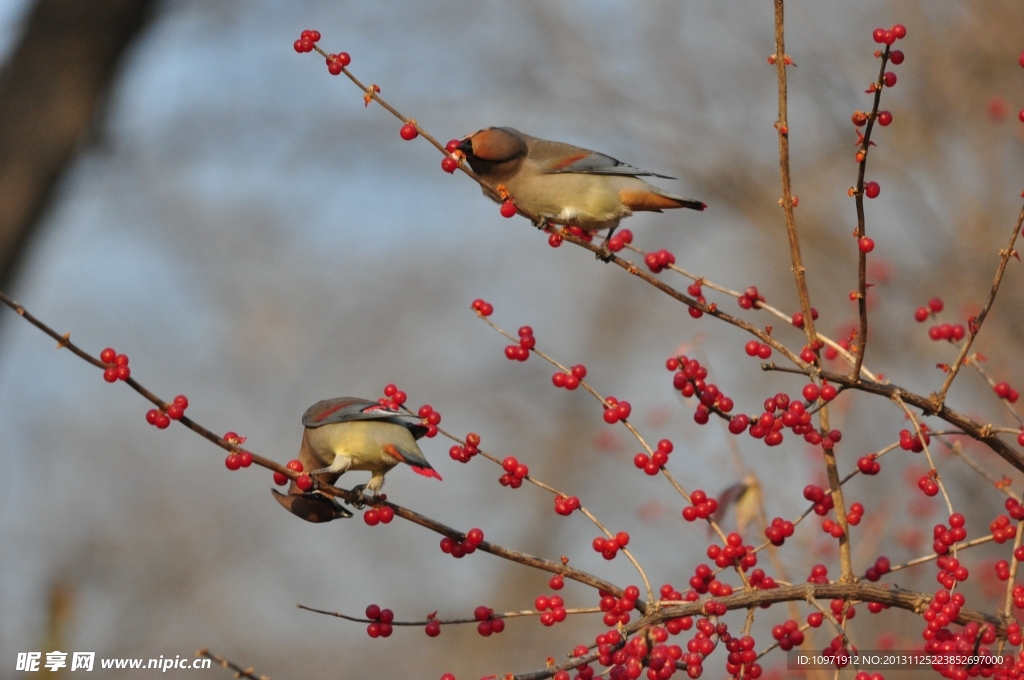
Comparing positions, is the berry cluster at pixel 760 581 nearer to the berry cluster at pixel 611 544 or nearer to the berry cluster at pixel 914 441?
the berry cluster at pixel 611 544

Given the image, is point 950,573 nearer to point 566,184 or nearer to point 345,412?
point 345,412

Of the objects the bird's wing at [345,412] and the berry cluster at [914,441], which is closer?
the berry cluster at [914,441]

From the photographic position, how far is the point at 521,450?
12.4 meters

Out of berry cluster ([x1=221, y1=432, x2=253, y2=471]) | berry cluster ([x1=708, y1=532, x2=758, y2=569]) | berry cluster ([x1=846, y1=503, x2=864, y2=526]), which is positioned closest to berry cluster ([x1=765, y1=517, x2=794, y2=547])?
berry cluster ([x1=708, y1=532, x2=758, y2=569])

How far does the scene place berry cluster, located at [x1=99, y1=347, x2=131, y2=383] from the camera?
2.21 metres

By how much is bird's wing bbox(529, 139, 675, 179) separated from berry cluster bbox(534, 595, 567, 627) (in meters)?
1.51

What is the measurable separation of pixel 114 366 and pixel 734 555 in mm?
1464

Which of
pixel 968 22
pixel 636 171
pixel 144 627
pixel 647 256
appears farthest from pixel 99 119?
pixel 144 627

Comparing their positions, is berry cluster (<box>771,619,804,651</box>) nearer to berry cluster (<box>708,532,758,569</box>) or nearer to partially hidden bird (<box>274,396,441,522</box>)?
berry cluster (<box>708,532,758,569</box>)

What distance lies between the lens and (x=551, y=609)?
2631 mm

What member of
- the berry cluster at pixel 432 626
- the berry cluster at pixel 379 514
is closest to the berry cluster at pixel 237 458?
the berry cluster at pixel 379 514

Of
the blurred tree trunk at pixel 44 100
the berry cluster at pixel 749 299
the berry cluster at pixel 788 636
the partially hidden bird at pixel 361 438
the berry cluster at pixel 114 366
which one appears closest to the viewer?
the berry cluster at pixel 114 366

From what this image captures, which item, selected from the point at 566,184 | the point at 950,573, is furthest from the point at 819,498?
the point at 566,184

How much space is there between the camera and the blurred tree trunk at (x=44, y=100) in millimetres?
4926
